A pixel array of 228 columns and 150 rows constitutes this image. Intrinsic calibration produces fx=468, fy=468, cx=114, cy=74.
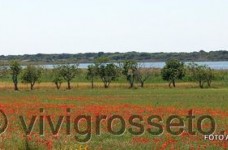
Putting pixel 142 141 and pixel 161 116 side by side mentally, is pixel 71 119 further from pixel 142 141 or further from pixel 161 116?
pixel 142 141

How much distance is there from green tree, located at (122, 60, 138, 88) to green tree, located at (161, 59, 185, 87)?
22.9ft

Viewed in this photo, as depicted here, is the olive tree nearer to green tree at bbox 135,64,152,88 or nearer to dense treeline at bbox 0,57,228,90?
dense treeline at bbox 0,57,228,90

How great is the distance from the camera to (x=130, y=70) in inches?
4257

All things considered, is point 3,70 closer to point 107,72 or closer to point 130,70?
point 107,72

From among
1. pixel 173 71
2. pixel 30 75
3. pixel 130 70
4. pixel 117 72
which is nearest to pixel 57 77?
pixel 30 75

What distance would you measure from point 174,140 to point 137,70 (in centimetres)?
8832

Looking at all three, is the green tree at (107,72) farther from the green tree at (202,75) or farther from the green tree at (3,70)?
the green tree at (3,70)

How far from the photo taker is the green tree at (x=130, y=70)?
350 ft

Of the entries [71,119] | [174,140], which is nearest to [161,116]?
[71,119]

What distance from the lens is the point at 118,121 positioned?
29.1 meters

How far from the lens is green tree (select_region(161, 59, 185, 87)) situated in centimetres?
10712

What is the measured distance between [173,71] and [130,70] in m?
9.91

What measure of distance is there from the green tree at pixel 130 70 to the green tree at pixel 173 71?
6976 millimetres

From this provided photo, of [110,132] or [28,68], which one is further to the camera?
[28,68]
